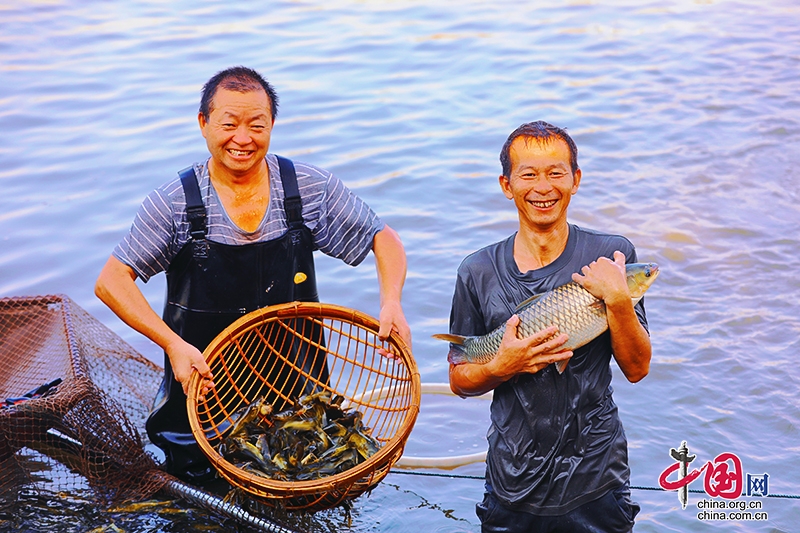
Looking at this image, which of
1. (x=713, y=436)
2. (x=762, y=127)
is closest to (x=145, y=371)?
(x=713, y=436)

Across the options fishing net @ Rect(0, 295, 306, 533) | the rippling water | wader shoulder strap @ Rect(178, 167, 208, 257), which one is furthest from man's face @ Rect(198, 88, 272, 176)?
the rippling water

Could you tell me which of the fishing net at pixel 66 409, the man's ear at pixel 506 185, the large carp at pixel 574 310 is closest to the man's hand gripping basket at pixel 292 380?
the fishing net at pixel 66 409

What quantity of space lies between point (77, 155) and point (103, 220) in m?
1.90

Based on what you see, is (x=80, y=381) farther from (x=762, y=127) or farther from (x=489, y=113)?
(x=762, y=127)

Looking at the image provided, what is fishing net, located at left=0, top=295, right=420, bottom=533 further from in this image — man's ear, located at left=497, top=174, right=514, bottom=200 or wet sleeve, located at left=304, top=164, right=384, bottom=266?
man's ear, located at left=497, top=174, right=514, bottom=200

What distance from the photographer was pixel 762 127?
11.0 metres

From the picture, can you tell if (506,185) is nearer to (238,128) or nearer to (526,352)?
(526,352)

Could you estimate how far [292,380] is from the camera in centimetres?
500

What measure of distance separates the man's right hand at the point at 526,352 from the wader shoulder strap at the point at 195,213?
1679 mm

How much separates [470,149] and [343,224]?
21.0ft

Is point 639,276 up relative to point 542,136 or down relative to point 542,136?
down

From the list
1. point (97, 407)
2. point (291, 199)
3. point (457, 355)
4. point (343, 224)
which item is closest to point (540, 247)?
point (457, 355)

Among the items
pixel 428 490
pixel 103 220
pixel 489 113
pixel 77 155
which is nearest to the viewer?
pixel 428 490

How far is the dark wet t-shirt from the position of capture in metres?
3.67
